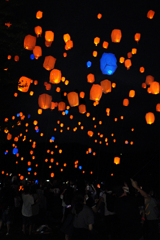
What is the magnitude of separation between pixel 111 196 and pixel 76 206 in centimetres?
197

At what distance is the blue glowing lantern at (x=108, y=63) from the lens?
7.69 m

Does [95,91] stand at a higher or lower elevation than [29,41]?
lower

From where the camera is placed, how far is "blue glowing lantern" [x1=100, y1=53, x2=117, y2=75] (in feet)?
25.2

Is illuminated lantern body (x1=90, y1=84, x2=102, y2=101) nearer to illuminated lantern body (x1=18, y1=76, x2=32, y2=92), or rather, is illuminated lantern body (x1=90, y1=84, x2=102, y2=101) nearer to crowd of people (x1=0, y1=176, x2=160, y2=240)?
illuminated lantern body (x1=18, y1=76, x2=32, y2=92)

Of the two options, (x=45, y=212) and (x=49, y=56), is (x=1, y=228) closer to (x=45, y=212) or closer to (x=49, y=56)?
(x=45, y=212)

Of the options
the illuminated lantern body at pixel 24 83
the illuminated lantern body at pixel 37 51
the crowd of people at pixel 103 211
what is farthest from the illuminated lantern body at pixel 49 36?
the crowd of people at pixel 103 211

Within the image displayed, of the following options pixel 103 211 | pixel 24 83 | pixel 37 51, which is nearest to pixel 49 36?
pixel 37 51

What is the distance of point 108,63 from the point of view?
25.2ft

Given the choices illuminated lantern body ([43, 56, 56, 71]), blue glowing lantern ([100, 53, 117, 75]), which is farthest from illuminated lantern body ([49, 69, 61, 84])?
blue glowing lantern ([100, 53, 117, 75])

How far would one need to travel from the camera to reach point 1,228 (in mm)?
8258

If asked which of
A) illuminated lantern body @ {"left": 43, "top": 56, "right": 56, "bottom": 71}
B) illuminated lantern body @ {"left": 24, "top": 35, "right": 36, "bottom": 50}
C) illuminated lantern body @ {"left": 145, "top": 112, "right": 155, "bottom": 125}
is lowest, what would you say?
illuminated lantern body @ {"left": 145, "top": 112, "right": 155, "bottom": 125}

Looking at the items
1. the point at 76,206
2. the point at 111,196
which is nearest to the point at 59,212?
the point at 111,196

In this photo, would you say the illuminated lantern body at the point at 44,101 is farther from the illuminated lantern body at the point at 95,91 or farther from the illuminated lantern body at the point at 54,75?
the illuminated lantern body at the point at 95,91

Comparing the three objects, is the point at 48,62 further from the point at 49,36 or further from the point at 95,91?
the point at 95,91
